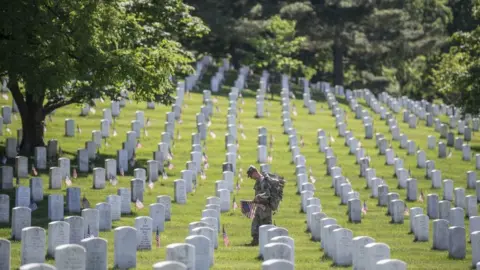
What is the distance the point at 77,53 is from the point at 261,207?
28.4ft

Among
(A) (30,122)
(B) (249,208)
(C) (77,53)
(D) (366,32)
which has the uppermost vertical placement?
(D) (366,32)

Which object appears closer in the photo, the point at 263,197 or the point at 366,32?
the point at 263,197

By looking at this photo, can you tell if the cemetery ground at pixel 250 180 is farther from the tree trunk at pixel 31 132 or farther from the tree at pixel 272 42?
the tree at pixel 272 42

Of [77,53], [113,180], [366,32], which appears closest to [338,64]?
[366,32]

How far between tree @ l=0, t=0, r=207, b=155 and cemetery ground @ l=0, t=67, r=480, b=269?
2447 millimetres

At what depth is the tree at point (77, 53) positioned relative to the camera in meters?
30.1

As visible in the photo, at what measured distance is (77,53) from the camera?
31359 millimetres

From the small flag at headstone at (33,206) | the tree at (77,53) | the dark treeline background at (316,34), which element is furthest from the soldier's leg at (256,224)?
the dark treeline background at (316,34)

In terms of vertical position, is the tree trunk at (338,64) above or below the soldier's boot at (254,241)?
above

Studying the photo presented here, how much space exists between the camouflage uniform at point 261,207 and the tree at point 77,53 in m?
7.41

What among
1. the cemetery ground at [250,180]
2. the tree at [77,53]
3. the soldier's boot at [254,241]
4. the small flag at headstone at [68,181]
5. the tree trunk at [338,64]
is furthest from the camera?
the tree trunk at [338,64]

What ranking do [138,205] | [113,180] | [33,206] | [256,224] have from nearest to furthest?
[256,224] < [33,206] < [138,205] < [113,180]

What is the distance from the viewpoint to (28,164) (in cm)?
3541

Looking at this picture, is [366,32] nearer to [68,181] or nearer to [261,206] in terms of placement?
[68,181]
